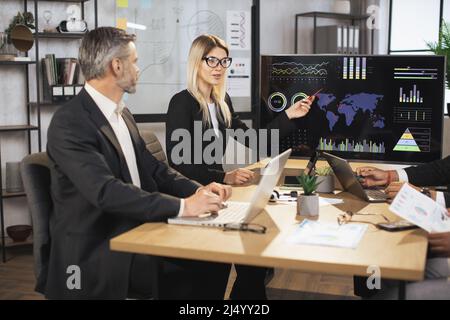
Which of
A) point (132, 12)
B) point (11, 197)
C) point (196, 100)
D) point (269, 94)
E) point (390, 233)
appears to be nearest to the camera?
point (390, 233)

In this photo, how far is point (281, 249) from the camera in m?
1.76

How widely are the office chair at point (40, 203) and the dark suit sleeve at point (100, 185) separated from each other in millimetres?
190

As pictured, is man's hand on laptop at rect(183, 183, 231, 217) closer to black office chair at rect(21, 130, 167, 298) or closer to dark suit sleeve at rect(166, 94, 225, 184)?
black office chair at rect(21, 130, 167, 298)

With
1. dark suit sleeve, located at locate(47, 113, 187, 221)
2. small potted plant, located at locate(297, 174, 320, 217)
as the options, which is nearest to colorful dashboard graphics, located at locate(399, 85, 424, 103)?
small potted plant, located at locate(297, 174, 320, 217)

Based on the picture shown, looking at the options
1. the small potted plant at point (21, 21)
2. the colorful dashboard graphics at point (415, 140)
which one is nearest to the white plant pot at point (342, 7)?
the small potted plant at point (21, 21)

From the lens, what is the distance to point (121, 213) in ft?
6.78

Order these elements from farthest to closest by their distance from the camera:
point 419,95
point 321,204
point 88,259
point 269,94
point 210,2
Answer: point 210,2
point 269,94
point 419,95
point 321,204
point 88,259

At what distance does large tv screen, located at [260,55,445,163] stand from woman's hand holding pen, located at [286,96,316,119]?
0.02 m

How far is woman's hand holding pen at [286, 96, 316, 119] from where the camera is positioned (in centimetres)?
296

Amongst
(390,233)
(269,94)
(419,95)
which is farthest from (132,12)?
(390,233)

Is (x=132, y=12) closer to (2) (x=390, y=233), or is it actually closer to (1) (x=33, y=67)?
(1) (x=33, y=67)

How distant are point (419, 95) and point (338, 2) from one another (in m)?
4.34

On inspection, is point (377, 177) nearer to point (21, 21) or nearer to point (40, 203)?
point (40, 203)
